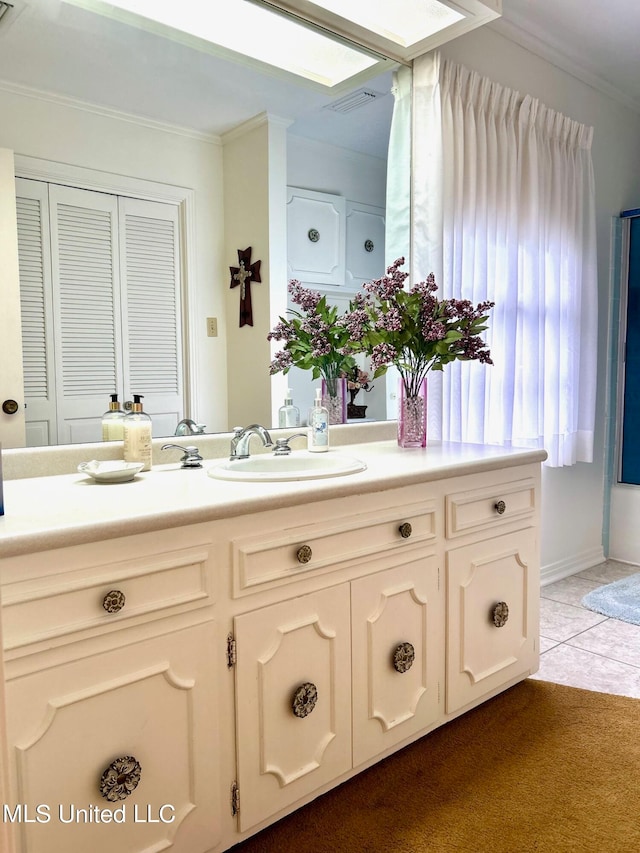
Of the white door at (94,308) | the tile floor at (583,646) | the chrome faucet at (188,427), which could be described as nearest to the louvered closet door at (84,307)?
the white door at (94,308)

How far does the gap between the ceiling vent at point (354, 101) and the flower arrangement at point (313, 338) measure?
0.63m

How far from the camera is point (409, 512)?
5.35 ft

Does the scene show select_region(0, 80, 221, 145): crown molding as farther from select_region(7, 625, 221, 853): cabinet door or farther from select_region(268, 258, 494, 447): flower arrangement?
select_region(7, 625, 221, 853): cabinet door

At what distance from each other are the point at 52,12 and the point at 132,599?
4.69 feet

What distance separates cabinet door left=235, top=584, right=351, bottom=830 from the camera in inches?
51.5

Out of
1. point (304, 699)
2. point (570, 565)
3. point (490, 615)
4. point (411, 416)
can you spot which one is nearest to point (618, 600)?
point (570, 565)

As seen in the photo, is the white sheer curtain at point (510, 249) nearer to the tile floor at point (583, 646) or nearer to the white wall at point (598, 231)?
the white wall at point (598, 231)

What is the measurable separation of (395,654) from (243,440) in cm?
69

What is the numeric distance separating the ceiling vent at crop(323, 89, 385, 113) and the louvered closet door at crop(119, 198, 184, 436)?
782mm

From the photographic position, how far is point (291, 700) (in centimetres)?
138

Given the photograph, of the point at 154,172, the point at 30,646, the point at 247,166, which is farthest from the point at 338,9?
the point at 30,646

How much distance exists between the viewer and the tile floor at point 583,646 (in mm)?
2217

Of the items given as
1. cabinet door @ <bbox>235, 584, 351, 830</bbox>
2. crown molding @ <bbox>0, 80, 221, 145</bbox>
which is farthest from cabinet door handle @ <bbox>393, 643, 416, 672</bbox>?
crown molding @ <bbox>0, 80, 221, 145</bbox>

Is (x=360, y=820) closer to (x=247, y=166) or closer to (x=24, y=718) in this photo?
(x=24, y=718)
